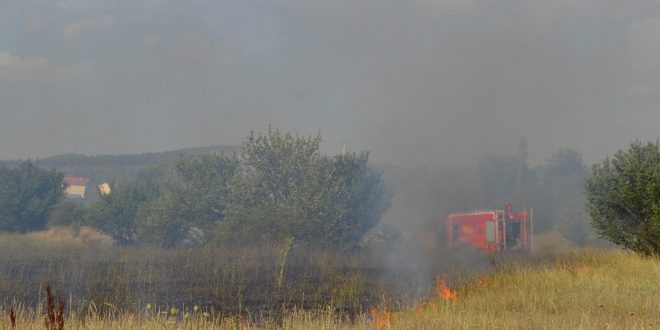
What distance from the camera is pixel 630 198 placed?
2134cm

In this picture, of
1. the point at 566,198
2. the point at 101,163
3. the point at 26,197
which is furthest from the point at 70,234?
the point at 101,163

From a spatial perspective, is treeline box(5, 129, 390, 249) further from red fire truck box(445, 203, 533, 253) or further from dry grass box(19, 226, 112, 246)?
red fire truck box(445, 203, 533, 253)

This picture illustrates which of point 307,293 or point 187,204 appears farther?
point 187,204

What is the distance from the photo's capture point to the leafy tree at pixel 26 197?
1829 inches

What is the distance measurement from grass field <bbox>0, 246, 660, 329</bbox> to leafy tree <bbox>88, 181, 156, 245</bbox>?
2828cm

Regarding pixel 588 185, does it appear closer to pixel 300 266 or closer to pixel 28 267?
pixel 300 266

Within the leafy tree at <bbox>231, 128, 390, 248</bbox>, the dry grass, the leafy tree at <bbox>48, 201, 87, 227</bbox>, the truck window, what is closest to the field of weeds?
the leafy tree at <bbox>231, 128, 390, 248</bbox>

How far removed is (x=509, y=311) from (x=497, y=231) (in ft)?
73.8

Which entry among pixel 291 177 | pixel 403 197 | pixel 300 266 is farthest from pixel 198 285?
pixel 403 197

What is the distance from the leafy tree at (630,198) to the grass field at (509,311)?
5.60ft

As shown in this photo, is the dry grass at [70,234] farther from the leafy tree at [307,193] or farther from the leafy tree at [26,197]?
the leafy tree at [307,193]

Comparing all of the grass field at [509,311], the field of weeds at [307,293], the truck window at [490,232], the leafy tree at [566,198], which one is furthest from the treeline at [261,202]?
the grass field at [509,311]

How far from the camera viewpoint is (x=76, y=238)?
43.8 m

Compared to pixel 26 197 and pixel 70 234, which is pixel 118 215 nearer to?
pixel 70 234
